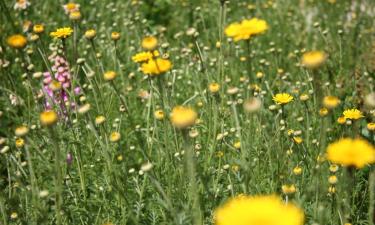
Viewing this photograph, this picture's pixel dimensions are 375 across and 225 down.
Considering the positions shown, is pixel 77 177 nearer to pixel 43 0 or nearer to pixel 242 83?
pixel 242 83

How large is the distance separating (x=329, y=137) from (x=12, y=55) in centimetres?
231

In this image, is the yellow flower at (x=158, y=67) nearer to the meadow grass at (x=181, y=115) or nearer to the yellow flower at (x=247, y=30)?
the meadow grass at (x=181, y=115)

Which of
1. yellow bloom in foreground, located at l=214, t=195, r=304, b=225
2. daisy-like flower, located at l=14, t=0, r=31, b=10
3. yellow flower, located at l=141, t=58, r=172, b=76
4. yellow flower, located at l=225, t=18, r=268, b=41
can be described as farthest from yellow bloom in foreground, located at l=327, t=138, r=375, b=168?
daisy-like flower, located at l=14, t=0, r=31, b=10

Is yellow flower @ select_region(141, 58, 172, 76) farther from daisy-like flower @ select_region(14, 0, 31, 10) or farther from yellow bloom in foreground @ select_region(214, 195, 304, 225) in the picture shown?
daisy-like flower @ select_region(14, 0, 31, 10)

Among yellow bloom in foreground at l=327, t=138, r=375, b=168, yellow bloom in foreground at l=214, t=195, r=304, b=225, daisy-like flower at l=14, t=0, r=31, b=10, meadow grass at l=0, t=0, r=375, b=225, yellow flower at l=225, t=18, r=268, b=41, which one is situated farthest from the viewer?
daisy-like flower at l=14, t=0, r=31, b=10

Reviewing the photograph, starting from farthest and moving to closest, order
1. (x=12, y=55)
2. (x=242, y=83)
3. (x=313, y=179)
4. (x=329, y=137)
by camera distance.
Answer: (x=12, y=55), (x=242, y=83), (x=329, y=137), (x=313, y=179)

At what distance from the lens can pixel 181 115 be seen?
4.39ft

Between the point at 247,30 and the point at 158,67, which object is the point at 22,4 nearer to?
the point at 158,67

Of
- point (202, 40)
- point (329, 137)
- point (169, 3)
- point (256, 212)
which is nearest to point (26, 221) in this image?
point (256, 212)

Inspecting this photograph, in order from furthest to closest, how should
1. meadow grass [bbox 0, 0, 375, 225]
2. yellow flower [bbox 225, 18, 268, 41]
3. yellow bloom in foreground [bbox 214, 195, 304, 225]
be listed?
meadow grass [bbox 0, 0, 375, 225] → yellow flower [bbox 225, 18, 268, 41] → yellow bloom in foreground [bbox 214, 195, 304, 225]

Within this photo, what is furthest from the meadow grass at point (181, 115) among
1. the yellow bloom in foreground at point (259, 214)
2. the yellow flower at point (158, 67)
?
the yellow bloom in foreground at point (259, 214)

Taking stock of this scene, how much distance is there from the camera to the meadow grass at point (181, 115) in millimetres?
1750

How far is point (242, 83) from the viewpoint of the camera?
3326 mm

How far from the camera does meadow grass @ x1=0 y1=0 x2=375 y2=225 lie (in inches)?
68.9
